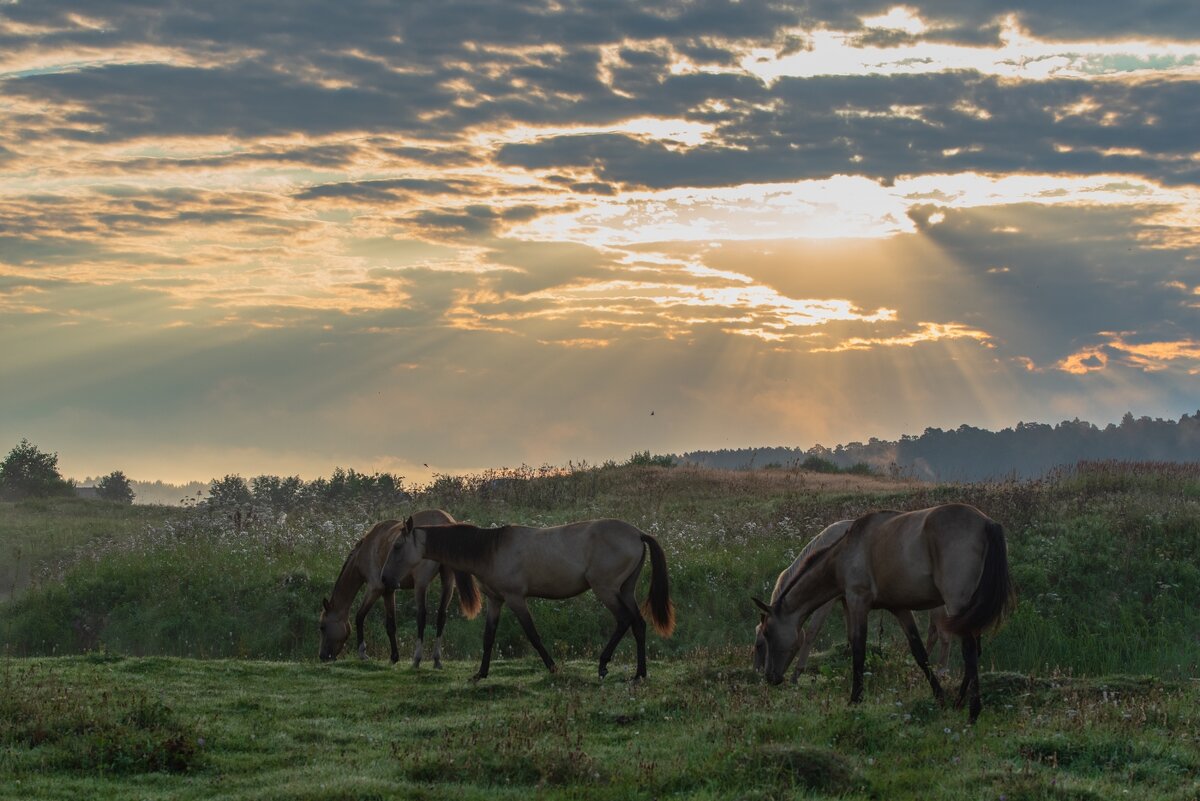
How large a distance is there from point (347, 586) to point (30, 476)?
3637 cm

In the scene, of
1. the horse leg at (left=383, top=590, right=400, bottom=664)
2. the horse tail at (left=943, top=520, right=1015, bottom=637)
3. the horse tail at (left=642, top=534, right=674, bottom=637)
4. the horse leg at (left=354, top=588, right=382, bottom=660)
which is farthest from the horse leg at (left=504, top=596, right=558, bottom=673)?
the horse tail at (left=943, top=520, right=1015, bottom=637)

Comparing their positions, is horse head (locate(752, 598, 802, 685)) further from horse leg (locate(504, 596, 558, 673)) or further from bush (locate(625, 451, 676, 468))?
bush (locate(625, 451, 676, 468))

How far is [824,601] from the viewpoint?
12555 mm

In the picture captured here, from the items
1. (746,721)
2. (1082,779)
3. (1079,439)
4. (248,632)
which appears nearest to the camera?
(1082,779)

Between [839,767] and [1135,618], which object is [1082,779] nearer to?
[839,767]

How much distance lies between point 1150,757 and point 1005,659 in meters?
8.79

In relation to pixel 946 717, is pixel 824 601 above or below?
above

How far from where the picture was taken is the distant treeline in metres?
80.3

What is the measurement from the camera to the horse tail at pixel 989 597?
10.3 m

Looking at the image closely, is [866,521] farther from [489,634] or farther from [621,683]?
[489,634]

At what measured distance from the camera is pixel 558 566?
14.1 meters

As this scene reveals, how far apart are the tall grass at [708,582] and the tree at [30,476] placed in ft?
74.3

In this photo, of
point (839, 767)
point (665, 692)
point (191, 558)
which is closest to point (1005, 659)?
point (665, 692)

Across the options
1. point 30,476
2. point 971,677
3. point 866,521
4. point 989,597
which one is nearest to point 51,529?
point 30,476
